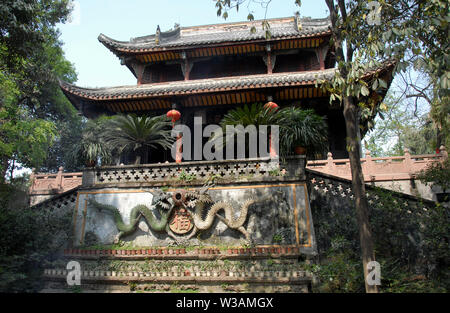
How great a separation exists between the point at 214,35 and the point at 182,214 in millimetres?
11548

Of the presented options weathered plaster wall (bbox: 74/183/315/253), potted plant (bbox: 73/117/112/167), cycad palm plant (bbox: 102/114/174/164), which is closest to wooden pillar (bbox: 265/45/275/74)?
cycad palm plant (bbox: 102/114/174/164)

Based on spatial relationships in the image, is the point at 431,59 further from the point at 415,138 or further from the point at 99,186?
the point at 415,138

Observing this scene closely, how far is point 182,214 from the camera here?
9453 mm

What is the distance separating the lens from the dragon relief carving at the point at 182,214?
30.2 ft

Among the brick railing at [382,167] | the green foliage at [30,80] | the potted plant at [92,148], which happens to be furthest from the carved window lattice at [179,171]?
the brick railing at [382,167]

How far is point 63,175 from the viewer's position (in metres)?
15.9

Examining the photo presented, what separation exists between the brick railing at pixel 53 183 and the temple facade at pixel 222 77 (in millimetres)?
3268

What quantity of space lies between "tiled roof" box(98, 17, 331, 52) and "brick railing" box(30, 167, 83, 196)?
18.9 feet

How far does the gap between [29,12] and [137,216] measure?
6051mm

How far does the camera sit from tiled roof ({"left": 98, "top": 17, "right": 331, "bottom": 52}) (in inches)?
573

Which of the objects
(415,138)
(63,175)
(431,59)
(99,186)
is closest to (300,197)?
(431,59)

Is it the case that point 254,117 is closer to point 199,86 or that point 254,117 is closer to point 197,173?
point 197,173

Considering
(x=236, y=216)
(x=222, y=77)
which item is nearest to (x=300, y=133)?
(x=236, y=216)

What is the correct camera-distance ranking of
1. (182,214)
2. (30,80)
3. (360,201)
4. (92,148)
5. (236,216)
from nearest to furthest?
(360,201) < (236,216) < (182,214) < (92,148) < (30,80)
